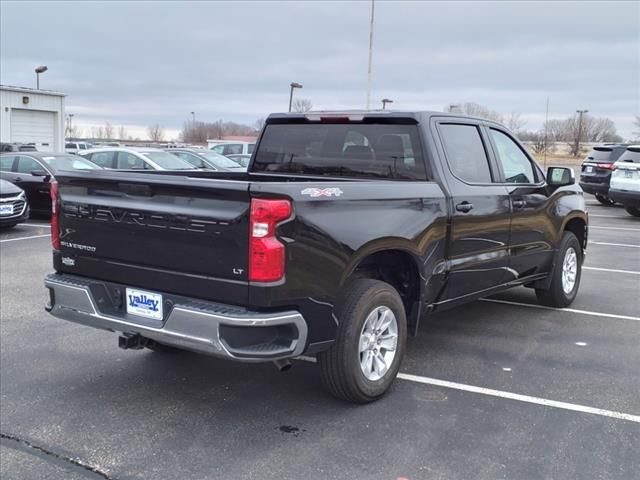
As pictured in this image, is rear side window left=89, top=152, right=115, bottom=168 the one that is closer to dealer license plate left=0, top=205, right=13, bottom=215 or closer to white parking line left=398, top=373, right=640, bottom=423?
dealer license plate left=0, top=205, right=13, bottom=215

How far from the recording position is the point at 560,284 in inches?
273

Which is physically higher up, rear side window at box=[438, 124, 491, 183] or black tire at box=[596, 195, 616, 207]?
rear side window at box=[438, 124, 491, 183]

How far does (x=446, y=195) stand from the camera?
4.95 metres

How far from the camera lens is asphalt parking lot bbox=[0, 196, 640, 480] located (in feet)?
11.8

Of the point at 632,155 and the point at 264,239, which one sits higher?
the point at 632,155

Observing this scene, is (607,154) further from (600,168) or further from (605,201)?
(605,201)

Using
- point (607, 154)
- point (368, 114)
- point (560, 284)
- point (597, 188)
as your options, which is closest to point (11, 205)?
point (368, 114)

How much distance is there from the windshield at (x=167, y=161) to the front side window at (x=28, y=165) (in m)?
2.50

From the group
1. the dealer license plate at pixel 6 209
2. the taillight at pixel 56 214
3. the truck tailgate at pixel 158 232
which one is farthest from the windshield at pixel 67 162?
the truck tailgate at pixel 158 232

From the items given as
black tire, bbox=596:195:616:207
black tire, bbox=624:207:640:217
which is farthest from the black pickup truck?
black tire, bbox=596:195:616:207

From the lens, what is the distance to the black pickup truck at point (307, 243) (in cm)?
367

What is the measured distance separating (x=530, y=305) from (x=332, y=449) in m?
4.14

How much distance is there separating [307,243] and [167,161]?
13038mm

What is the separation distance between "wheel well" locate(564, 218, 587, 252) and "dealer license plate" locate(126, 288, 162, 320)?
4.84m
